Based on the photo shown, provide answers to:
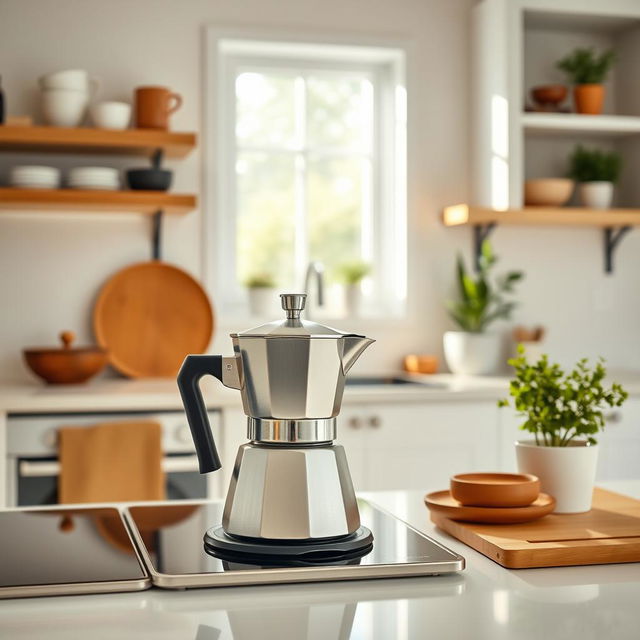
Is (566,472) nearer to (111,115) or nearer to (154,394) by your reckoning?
(154,394)

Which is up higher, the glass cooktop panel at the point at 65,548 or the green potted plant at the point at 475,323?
the green potted plant at the point at 475,323

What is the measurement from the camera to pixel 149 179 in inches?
125

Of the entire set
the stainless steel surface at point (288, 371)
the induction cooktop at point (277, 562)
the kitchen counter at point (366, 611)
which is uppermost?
the stainless steel surface at point (288, 371)

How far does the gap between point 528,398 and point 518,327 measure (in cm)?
249

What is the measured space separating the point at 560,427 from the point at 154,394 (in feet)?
5.61

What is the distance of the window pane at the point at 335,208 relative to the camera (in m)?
3.75

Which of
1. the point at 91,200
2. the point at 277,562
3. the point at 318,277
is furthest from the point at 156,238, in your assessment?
the point at 277,562

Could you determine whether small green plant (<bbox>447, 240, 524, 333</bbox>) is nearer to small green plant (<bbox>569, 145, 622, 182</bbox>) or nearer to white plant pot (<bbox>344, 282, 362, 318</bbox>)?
Answer: white plant pot (<bbox>344, 282, 362, 318</bbox>)

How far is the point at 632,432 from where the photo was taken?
10.5 ft

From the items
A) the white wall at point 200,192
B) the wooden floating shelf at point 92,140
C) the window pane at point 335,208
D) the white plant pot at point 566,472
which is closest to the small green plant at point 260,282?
the white wall at point 200,192

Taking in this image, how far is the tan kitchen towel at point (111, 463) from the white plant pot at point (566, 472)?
1617mm

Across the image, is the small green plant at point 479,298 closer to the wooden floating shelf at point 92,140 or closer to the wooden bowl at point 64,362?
the wooden floating shelf at point 92,140

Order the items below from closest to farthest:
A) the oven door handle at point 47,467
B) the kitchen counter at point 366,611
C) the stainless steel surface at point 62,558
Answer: the kitchen counter at point 366,611 → the stainless steel surface at point 62,558 → the oven door handle at point 47,467

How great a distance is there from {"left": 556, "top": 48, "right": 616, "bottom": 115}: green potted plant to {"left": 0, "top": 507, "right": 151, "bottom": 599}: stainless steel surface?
2.85m
